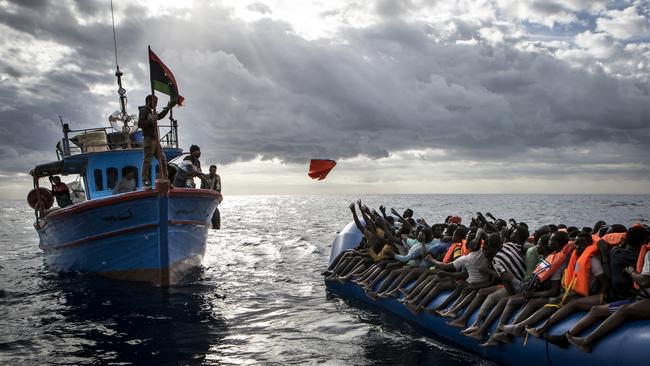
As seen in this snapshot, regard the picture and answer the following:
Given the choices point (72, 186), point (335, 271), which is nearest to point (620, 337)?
point (335, 271)

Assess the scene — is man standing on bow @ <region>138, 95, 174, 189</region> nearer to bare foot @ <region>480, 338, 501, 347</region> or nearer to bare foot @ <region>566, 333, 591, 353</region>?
bare foot @ <region>480, 338, 501, 347</region>

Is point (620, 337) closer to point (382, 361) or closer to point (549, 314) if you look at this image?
point (549, 314)

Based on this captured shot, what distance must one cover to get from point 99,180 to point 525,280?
14688 mm

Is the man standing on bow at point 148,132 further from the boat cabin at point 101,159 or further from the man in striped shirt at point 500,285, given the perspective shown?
the man in striped shirt at point 500,285

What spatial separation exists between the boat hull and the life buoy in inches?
126

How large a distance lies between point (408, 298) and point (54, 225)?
1211 centimetres

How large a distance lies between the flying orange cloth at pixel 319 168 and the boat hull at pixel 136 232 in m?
3.40

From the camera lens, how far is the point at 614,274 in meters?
6.88

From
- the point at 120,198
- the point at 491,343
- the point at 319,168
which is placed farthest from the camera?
the point at 319,168

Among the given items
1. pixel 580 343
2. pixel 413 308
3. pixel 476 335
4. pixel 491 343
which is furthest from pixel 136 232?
pixel 580 343

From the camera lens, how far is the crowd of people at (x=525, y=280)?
674cm

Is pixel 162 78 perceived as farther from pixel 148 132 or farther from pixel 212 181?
pixel 212 181

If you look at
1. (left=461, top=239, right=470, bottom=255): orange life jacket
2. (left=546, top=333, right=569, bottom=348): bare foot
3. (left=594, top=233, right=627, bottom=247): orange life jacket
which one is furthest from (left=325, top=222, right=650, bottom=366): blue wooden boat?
(left=594, top=233, right=627, bottom=247): orange life jacket

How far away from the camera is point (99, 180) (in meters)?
17.8
